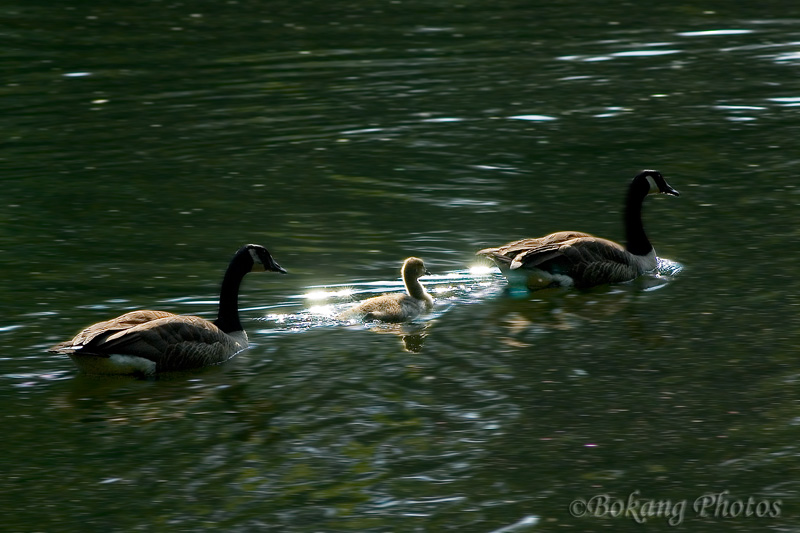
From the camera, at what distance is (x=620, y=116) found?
23906mm

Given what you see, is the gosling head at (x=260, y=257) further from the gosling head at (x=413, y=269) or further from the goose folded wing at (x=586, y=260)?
the goose folded wing at (x=586, y=260)

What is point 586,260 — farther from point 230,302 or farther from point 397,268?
point 230,302

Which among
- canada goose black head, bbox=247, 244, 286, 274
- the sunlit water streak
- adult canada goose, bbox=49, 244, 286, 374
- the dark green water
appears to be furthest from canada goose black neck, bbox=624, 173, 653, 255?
adult canada goose, bbox=49, 244, 286, 374

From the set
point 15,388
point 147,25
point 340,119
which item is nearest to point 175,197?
point 340,119

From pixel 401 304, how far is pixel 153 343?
2.82 meters

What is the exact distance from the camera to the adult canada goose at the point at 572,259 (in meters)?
15.4

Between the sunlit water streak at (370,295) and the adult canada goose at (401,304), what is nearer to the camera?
the adult canada goose at (401,304)

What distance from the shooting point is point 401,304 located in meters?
14.5

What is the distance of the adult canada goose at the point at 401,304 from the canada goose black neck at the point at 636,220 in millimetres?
2710

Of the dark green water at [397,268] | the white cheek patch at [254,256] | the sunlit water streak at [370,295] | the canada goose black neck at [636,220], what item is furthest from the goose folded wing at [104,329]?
the canada goose black neck at [636,220]

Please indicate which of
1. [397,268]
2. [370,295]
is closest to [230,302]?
[370,295]

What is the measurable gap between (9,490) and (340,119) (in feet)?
48.8

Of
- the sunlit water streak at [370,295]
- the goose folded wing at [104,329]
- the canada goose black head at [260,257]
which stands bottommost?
the sunlit water streak at [370,295]

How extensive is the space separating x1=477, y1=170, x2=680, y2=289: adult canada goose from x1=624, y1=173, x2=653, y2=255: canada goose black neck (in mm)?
11
